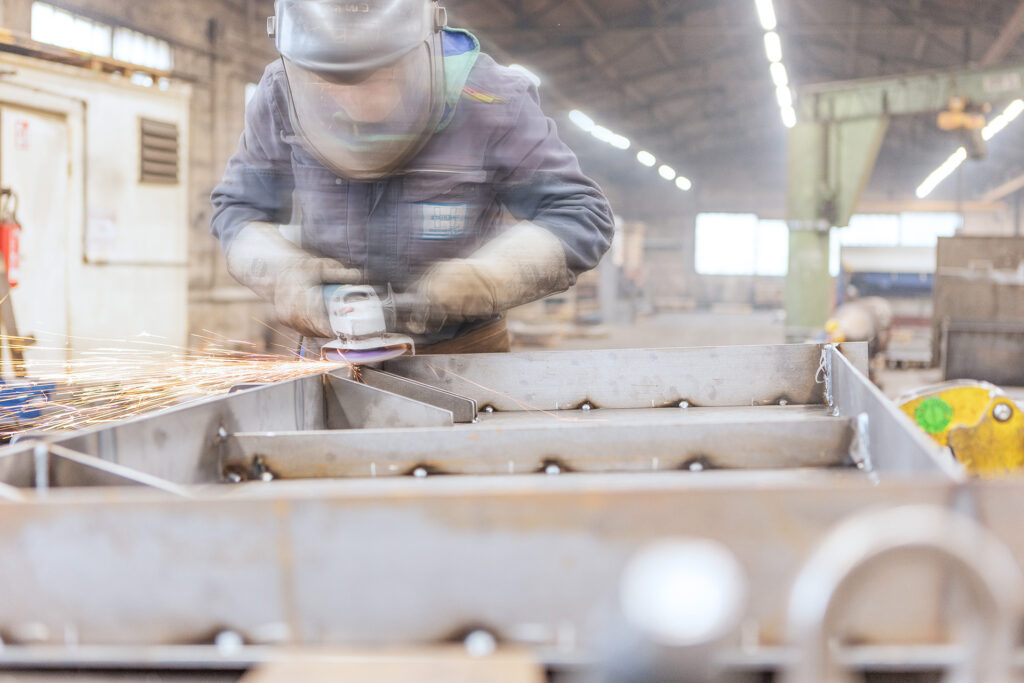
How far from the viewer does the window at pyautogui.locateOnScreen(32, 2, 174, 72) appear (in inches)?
242

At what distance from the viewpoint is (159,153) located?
238 inches

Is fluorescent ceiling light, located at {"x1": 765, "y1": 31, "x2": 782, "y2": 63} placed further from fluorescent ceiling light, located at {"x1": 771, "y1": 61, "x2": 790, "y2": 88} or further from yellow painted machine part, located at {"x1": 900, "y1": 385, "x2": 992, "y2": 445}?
yellow painted machine part, located at {"x1": 900, "y1": 385, "x2": 992, "y2": 445}

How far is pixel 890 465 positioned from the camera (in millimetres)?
1095

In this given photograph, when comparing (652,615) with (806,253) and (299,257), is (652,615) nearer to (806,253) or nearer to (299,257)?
(299,257)

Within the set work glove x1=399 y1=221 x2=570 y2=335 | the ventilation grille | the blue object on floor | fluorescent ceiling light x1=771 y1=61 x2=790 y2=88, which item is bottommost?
the blue object on floor

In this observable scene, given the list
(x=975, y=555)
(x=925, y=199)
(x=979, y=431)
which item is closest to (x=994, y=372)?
(x=979, y=431)

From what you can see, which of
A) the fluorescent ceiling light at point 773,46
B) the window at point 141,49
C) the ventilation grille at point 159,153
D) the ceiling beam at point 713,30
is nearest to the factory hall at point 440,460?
the ventilation grille at point 159,153

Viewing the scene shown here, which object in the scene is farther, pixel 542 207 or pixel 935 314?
pixel 935 314

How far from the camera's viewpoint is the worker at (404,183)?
5.81ft

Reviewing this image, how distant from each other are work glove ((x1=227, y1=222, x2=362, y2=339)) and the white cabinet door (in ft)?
11.4

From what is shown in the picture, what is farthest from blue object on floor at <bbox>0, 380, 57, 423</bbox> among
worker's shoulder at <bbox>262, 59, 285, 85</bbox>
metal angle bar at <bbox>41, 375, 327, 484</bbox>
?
metal angle bar at <bbox>41, 375, 327, 484</bbox>

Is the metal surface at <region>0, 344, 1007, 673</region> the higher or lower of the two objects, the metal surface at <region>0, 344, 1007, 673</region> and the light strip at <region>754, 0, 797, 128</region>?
the lower

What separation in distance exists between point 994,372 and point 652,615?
284 inches

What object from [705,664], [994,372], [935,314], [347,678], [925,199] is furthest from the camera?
[925,199]
